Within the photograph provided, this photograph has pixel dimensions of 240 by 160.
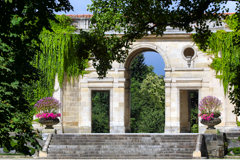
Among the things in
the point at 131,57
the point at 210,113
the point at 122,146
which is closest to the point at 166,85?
the point at 131,57

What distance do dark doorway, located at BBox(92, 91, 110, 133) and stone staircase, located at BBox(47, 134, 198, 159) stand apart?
2515 centimetres

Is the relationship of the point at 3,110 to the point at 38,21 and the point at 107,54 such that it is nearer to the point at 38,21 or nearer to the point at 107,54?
the point at 38,21

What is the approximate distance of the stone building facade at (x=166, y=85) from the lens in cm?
3588

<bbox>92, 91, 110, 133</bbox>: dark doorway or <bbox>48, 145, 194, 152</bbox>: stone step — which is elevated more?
<bbox>92, 91, 110, 133</bbox>: dark doorway

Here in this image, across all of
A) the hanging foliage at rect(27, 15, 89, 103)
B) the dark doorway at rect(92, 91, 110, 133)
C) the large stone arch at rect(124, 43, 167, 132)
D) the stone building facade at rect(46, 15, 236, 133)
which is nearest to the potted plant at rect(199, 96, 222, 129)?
the stone building facade at rect(46, 15, 236, 133)

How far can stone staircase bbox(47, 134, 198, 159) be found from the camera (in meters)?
26.8

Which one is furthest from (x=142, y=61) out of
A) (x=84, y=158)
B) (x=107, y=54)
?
(x=107, y=54)

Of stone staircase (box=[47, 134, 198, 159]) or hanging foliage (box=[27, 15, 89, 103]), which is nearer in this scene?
stone staircase (box=[47, 134, 198, 159])

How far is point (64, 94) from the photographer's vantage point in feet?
119

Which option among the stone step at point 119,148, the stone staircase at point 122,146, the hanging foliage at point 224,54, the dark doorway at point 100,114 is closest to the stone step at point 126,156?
the stone staircase at point 122,146

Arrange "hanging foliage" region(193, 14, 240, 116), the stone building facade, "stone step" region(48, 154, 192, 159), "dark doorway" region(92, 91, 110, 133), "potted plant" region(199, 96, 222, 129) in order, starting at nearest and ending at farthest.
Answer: "stone step" region(48, 154, 192, 159) → "potted plant" region(199, 96, 222, 129) → "hanging foliage" region(193, 14, 240, 116) → the stone building facade → "dark doorway" region(92, 91, 110, 133)

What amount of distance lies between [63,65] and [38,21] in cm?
2279

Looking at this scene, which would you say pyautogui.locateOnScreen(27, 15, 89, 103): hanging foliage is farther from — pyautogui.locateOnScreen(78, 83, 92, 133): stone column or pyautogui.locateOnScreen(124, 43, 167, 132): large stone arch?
pyautogui.locateOnScreen(124, 43, 167, 132): large stone arch

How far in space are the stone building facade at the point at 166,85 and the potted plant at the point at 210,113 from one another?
4485 mm
